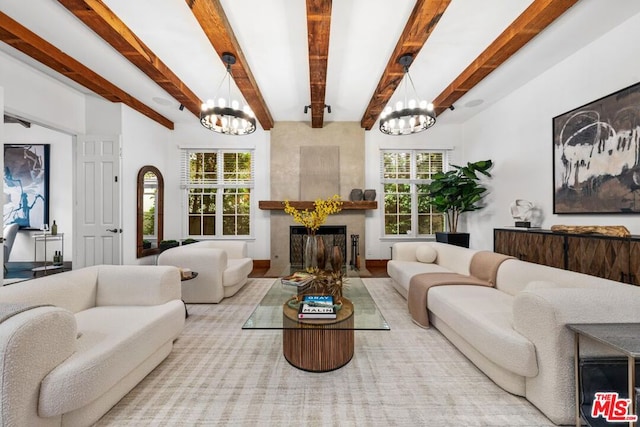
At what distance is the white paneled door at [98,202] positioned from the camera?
13.7 feet

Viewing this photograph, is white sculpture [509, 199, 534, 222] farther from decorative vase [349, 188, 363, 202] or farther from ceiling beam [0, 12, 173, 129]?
ceiling beam [0, 12, 173, 129]

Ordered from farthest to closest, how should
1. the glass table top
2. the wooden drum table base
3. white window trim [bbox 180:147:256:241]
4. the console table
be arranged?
white window trim [bbox 180:147:256:241], the console table, the wooden drum table base, the glass table top

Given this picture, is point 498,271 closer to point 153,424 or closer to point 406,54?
point 406,54

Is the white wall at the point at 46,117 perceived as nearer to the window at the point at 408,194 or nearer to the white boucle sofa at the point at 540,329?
the white boucle sofa at the point at 540,329

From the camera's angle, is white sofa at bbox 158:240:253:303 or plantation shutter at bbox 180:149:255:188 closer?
white sofa at bbox 158:240:253:303

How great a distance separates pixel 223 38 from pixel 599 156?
13.5 feet

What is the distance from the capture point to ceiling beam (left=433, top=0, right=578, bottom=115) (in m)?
2.36

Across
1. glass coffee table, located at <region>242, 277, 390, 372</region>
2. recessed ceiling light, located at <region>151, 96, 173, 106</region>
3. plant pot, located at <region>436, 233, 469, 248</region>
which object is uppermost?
recessed ceiling light, located at <region>151, 96, 173, 106</region>

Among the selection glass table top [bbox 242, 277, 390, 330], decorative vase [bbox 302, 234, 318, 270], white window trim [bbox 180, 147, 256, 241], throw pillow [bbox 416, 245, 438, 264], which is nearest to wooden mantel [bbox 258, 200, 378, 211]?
white window trim [bbox 180, 147, 256, 241]

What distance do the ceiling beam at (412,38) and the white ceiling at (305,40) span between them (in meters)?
0.11

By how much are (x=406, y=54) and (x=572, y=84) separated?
2098mm

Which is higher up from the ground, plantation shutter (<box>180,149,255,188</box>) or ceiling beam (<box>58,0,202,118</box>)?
ceiling beam (<box>58,0,202,118</box>)

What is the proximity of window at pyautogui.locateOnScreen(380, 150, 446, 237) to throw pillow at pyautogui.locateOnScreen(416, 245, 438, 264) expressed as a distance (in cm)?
188

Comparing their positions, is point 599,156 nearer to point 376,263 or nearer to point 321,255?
point 321,255
